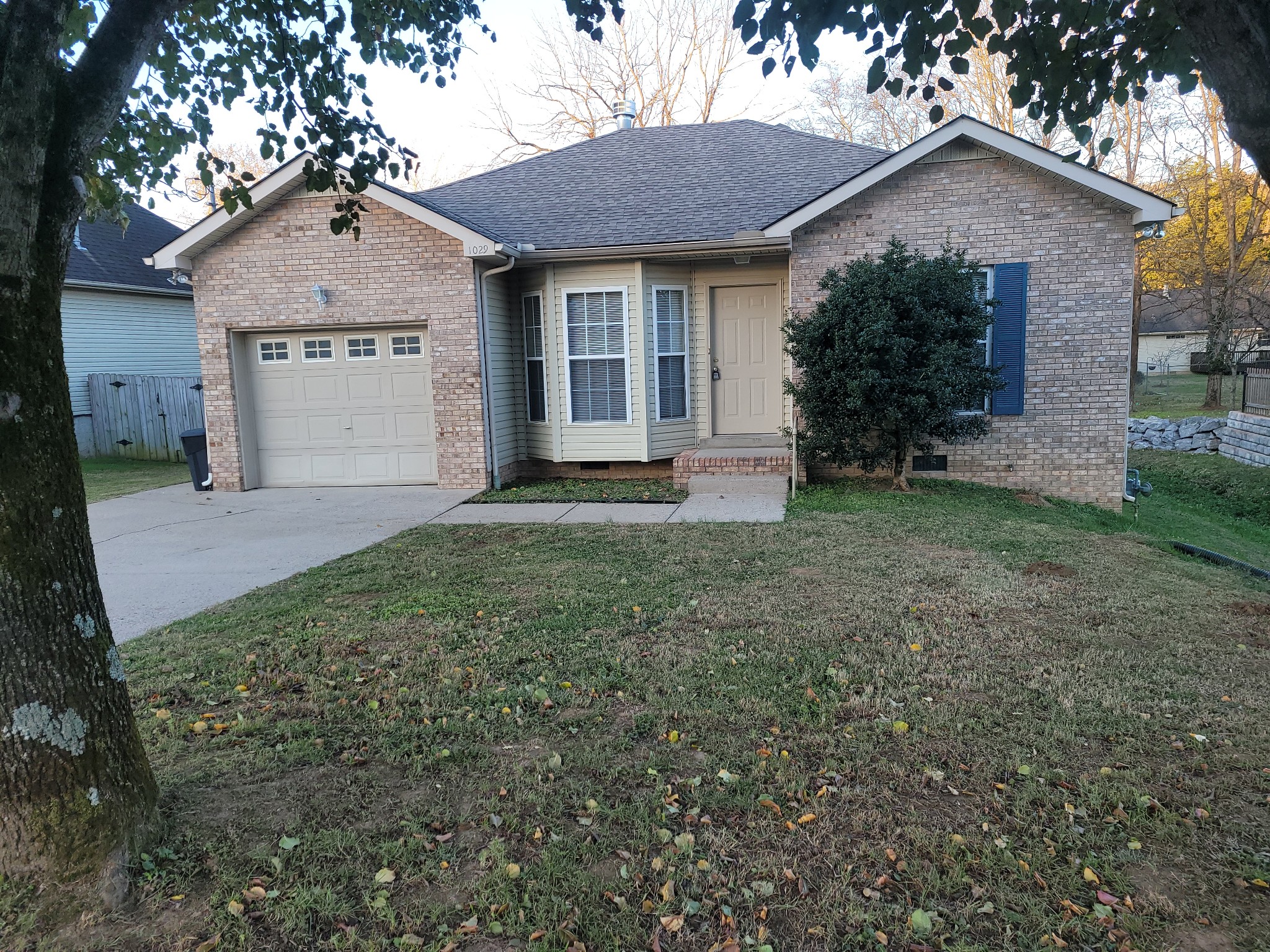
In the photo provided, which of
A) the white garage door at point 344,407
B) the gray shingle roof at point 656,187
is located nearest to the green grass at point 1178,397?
the gray shingle roof at point 656,187

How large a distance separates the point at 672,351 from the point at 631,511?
3133 mm

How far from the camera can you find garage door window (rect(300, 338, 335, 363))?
38.2 ft

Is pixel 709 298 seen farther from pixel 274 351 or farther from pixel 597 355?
pixel 274 351

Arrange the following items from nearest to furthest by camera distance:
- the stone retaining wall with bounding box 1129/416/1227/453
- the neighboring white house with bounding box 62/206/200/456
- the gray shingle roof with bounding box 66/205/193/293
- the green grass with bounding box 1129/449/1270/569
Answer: the green grass with bounding box 1129/449/1270/569 < the stone retaining wall with bounding box 1129/416/1227/453 < the neighboring white house with bounding box 62/206/200/456 < the gray shingle roof with bounding box 66/205/193/293

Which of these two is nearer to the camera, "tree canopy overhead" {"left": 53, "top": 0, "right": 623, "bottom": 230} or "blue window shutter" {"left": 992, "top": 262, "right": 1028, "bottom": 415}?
"tree canopy overhead" {"left": 53, "top": 0, "right": 623, "bottom": 230}

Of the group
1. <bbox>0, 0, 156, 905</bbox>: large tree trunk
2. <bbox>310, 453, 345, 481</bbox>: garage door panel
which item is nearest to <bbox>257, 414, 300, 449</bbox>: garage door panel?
<bbox>310, 453, 345, 481</bbox>: garage door panel

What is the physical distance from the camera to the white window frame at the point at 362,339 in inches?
455

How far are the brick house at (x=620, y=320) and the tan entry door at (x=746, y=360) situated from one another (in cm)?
3

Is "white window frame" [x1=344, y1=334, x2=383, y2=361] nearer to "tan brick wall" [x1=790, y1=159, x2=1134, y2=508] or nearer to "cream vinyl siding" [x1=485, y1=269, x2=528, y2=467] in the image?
"cream vinyl siding" [x1=485, y1=269, x2=528, y2=467]

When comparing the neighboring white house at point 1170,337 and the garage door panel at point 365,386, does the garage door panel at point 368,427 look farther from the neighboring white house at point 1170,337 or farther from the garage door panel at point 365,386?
the neighboring white house at point 1170,337

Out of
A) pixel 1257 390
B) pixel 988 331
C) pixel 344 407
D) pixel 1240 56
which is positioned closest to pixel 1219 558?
pixel 988 331

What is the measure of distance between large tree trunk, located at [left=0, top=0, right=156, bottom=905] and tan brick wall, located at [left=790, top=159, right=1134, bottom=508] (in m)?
9.13

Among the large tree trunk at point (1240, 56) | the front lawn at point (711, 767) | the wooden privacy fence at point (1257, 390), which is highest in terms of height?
the large tree trunk at point (1240, 56)

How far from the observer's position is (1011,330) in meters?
10.3
